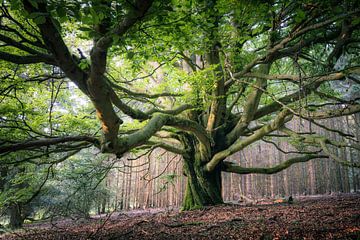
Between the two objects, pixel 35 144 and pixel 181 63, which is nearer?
pixel 35 144

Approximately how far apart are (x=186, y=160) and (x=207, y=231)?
3.19 metres

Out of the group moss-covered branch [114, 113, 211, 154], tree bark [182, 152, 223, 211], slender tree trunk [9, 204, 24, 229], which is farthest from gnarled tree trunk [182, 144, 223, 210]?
slender tree trunk [9, 204, 24, 229]

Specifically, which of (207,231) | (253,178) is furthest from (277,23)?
(253,178)

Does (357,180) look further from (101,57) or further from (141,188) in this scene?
(101,57)

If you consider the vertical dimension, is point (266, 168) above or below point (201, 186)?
above

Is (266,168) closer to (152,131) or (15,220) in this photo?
(152,131)

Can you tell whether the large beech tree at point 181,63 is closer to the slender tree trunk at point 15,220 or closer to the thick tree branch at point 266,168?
the thick tree branch at point 266,168

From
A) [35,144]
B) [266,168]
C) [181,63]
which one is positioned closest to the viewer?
[35,144]

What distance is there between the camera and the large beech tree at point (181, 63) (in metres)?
2.01

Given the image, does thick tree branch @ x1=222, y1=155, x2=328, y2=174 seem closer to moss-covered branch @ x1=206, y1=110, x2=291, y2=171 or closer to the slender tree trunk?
moss-covered branch @ x1=206, y1=110, x2=291, y2=171

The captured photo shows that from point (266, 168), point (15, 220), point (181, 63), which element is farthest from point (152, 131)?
point (15, 220)

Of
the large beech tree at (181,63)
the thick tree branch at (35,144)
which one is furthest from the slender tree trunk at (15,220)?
the thick tree branch at (35,144)

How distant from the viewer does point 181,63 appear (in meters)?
7.18

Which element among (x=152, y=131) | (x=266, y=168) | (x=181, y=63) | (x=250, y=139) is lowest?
(x=266, y=168)
